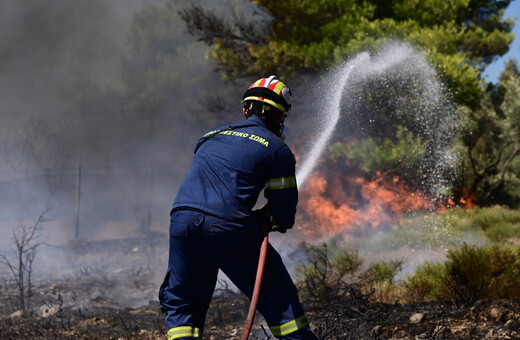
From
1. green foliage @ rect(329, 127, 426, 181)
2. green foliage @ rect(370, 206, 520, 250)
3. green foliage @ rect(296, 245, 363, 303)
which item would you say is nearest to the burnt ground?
green foliage @ rect(296, 245, 363, 303)

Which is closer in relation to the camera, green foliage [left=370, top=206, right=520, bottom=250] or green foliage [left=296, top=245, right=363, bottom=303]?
green foliage [left=296, top=245, right=363, bottom=303]

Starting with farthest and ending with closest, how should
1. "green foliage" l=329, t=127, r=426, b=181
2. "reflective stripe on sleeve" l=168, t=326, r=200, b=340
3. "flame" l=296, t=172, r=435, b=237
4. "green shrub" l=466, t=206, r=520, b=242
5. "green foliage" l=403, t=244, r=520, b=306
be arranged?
"flame" l=296, t=172, r=435, b=237 < "green foliage" l=329, t=127, r=426, b=181 < "green shrub" l=466, t=206, r=520, b=242 < "green foliage" l=403, t=244, r=520, b=306 < "reflective stripe on sleeve" l=168, t=326, r=200, b=340

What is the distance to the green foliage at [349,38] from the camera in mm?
10492

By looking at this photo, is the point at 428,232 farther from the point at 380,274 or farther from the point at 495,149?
the point at 495,149

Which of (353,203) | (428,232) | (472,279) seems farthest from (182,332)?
(353,203)

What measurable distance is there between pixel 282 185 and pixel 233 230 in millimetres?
359

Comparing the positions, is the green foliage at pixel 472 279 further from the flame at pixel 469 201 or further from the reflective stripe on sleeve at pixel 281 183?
the flame at pixel 469 201

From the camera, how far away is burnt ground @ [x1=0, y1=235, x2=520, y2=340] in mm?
3822

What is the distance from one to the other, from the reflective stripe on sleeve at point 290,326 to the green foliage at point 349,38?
26.8 ft

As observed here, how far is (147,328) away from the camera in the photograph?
188 inches

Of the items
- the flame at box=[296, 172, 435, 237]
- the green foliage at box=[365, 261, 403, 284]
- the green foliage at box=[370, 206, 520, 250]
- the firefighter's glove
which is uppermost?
the flame at box=[296, 172, 435, 237]

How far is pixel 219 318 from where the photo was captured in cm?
490

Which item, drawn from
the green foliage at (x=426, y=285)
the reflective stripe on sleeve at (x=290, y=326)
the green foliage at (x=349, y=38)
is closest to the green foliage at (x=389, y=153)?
the green foliage at (x=349, y=38)

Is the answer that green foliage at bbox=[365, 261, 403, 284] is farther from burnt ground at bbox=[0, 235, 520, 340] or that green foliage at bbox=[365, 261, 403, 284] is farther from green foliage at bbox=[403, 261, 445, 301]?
burnt ground at bbox=[0, 235, 520, 340]
